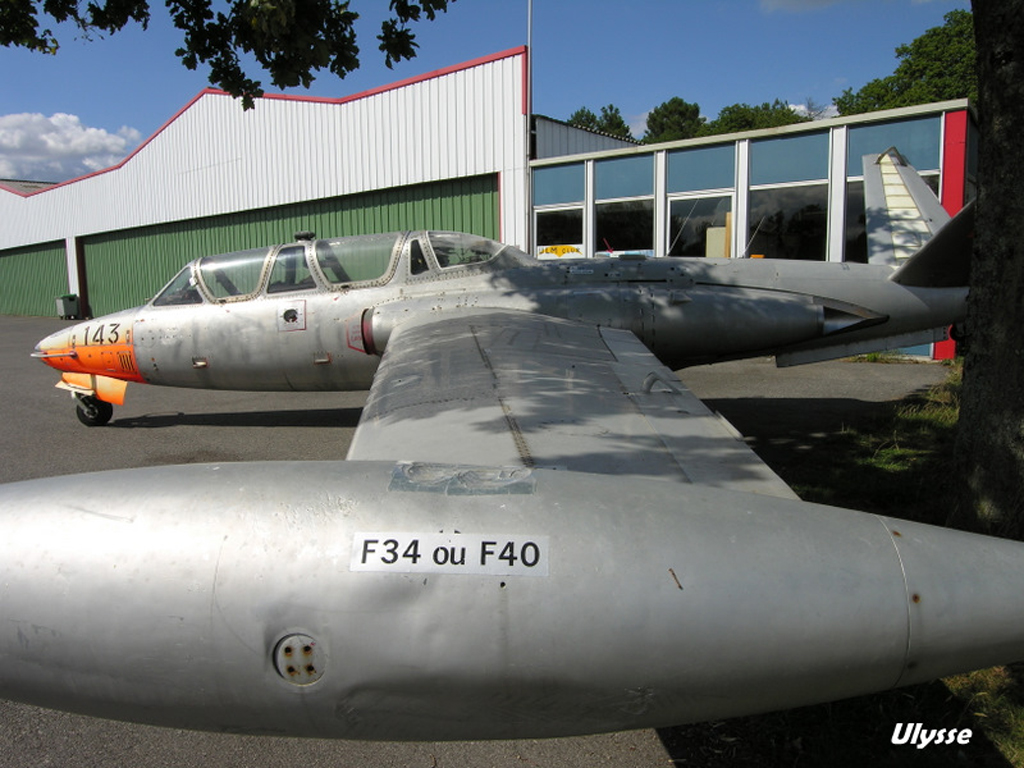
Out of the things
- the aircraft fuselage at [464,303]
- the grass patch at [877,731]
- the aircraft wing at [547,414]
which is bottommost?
the grass patch at [877,731]

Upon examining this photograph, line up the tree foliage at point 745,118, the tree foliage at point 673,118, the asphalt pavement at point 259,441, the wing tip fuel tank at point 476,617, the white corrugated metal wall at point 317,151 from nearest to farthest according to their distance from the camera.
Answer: the wing tip fuel tank at point 476,617 → the asphalt pavement at point 259,441 → the white corrugated metal wall at point 317,151 → the tree foliage at point 745,118 → the tree foliage at point 673,118

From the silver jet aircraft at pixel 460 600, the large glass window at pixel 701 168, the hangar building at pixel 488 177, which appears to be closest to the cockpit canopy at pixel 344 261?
the silver jet aircraft at pixel 460 600

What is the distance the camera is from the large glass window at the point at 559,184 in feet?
54.5

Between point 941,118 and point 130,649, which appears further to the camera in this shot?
point 941,118

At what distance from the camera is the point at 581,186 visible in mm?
16609

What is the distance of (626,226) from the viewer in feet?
53.4

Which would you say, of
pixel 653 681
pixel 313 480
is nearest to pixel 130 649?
pixel 313 480

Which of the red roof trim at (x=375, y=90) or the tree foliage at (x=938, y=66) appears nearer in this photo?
→ the red roof trim at (x=375, y=90)

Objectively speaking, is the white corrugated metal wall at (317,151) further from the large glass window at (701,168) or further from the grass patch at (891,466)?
the grass patch at (891,466)

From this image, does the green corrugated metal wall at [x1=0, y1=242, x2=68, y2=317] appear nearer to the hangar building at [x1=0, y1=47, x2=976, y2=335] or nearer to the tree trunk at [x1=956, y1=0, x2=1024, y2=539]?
the hangar building at [x1=0, y1=47, x2=976, y2=335]

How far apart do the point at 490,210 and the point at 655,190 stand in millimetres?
4637

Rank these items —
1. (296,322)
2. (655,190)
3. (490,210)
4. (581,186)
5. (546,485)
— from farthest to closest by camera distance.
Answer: (490,210) → (581,186) → (655,190) → (296,322) → (546,485)

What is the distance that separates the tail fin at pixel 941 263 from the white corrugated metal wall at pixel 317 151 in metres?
11.4

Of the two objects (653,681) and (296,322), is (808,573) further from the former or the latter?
(296,322)
